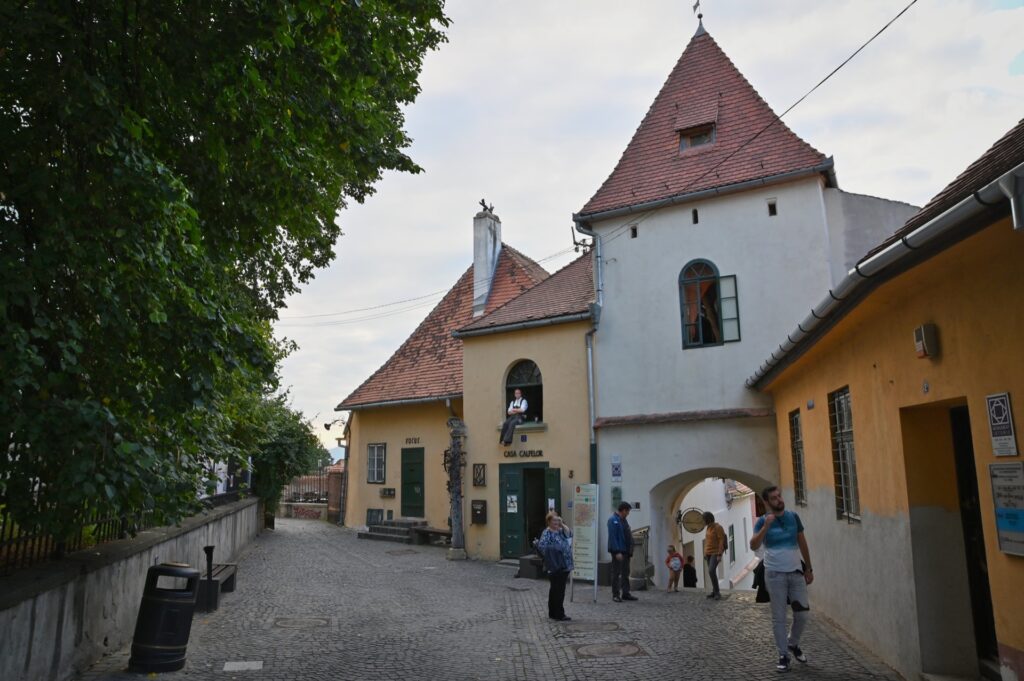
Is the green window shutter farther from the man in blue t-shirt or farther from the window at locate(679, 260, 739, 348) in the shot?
the man in blue t-shirt

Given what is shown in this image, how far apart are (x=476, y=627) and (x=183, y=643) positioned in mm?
3916

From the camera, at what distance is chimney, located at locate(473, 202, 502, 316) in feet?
74.1

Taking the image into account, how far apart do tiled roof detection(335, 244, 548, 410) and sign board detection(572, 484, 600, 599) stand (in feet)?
28.3

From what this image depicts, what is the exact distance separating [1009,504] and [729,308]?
10446mm

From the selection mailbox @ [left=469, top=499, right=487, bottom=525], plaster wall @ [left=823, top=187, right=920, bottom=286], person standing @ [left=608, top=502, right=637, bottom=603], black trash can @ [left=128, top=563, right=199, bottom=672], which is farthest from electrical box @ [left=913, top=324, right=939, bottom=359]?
mailbox @ [left=469, top=499, right=487, bottom=525]

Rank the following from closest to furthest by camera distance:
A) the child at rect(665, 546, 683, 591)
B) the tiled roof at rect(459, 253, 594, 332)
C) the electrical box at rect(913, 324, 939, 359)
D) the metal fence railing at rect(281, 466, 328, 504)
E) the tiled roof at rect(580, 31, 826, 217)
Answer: the electrical box at rect(913, 324, 939, 359), the child at rect(665, 546, 683, 591), the tiled roof at rect(580, 31, 826, 217), the tiled roof at rect(459, 253, 594, 332), the metal fence railing at rect(281, 466, 328, 504)

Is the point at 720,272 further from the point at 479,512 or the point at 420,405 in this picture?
the point at 420,405

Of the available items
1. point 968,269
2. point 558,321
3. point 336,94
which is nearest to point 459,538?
point 558,321

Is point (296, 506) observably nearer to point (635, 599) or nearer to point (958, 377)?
point (635, 599)

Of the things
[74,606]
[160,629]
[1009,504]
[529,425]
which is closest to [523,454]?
[529,425]

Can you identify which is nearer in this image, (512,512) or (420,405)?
(512,512)

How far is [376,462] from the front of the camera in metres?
24.2

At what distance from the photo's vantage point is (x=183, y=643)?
25.1 ft

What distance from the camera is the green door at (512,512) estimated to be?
59.3 ft
